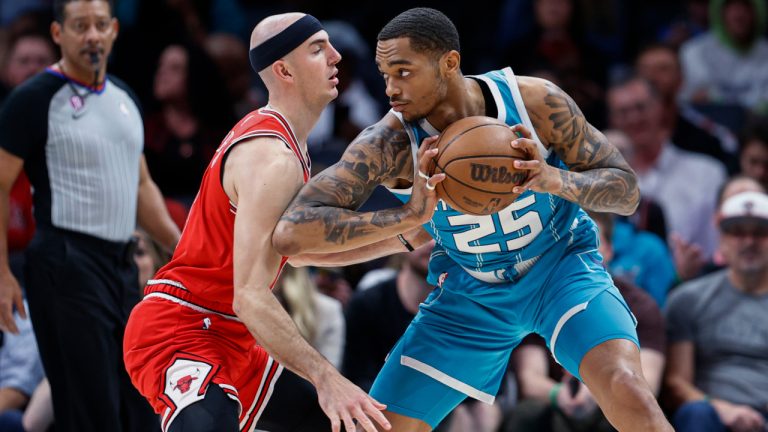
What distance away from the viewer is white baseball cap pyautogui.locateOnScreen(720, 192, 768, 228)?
7.18 m

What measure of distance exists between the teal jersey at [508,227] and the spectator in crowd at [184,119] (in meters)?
3.96

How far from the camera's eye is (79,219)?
229 inches

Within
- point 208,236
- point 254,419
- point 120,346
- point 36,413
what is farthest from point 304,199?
point 36,413

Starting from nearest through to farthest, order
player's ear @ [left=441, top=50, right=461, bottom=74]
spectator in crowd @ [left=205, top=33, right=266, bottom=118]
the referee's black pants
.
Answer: player's ear @ [left=441, top=50, right=461, bottom=74] < the referee's black pants < spectator in crowd @ [left=205, top=33, right=266, bottom=118]

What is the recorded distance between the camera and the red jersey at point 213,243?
4441 mm

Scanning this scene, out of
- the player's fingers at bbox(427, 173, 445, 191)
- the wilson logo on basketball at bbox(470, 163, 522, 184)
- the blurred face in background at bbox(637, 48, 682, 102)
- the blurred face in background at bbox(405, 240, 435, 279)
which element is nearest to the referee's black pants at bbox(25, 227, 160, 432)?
the blurred face in background at bbox(405, 240, 435, 279)

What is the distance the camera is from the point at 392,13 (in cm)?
1080

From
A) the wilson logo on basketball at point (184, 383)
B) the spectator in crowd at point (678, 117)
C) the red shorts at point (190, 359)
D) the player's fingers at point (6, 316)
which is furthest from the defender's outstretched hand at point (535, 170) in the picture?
the spectator in crowd at point (678, 117)

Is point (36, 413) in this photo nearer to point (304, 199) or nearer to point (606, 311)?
point (304, 199)

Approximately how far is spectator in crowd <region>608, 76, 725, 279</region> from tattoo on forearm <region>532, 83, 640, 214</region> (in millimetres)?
4259

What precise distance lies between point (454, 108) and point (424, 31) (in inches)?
14.5

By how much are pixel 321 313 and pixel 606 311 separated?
2.97 metres

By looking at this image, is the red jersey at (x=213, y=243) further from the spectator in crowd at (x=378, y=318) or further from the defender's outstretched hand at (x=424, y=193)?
the spectator in crowd at (x=378, y=318)

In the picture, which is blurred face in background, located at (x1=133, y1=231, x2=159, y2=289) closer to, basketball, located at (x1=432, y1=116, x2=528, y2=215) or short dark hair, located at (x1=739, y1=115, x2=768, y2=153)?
basketball, located at (x1=432, y1=116, x2=528, y2=215)
